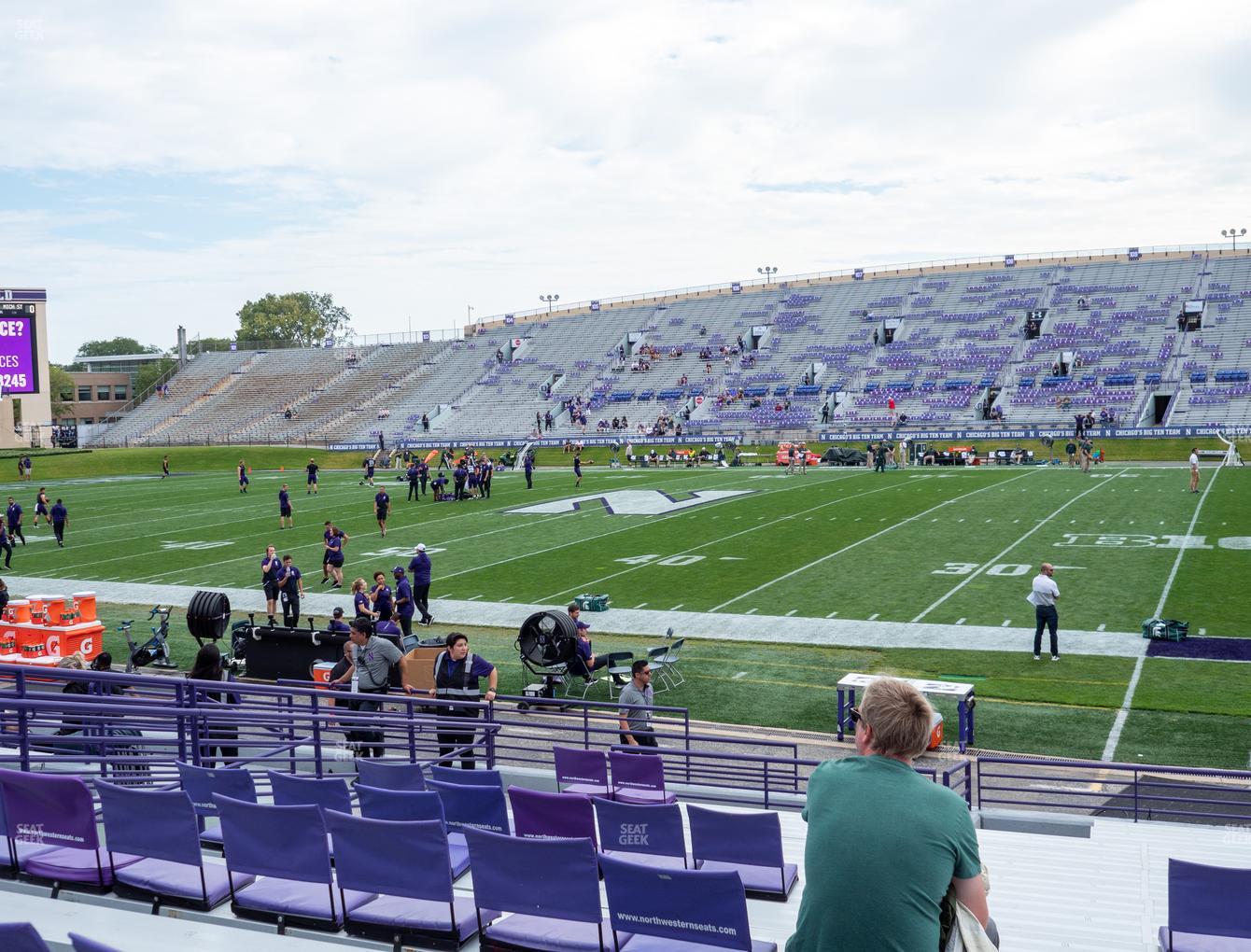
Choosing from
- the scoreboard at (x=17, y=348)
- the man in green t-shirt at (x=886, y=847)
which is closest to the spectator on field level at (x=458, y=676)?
the man in green t-shirt at (x=886, y=847)

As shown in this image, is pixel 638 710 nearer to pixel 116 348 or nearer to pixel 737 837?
pixel 737 837

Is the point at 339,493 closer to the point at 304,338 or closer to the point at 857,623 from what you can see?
the point at 857,623

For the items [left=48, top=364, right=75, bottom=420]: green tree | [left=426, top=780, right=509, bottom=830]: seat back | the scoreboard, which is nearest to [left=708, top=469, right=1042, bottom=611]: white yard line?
[left=426, top=780, right=509, bottom=830]: seat back

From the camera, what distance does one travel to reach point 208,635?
17594 mm

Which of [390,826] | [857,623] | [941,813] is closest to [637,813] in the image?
[390,826]

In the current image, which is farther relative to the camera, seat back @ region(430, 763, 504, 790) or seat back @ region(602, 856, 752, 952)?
seat back @ region(430, 763, 504, 790)

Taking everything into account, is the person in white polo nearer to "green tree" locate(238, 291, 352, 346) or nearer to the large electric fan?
the large electric fan

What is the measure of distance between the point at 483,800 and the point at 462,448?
220ft

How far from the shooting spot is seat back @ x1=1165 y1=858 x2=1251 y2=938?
5.18m

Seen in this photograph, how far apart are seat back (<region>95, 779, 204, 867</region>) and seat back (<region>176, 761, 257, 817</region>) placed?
76 centimetres

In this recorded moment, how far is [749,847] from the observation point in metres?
6.36

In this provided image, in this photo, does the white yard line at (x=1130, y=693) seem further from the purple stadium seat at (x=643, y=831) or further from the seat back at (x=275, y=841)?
the seat back at (x=275, y=841)

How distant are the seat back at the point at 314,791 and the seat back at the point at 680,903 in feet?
7.81

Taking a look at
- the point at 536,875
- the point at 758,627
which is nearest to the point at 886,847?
the point at 536,875
